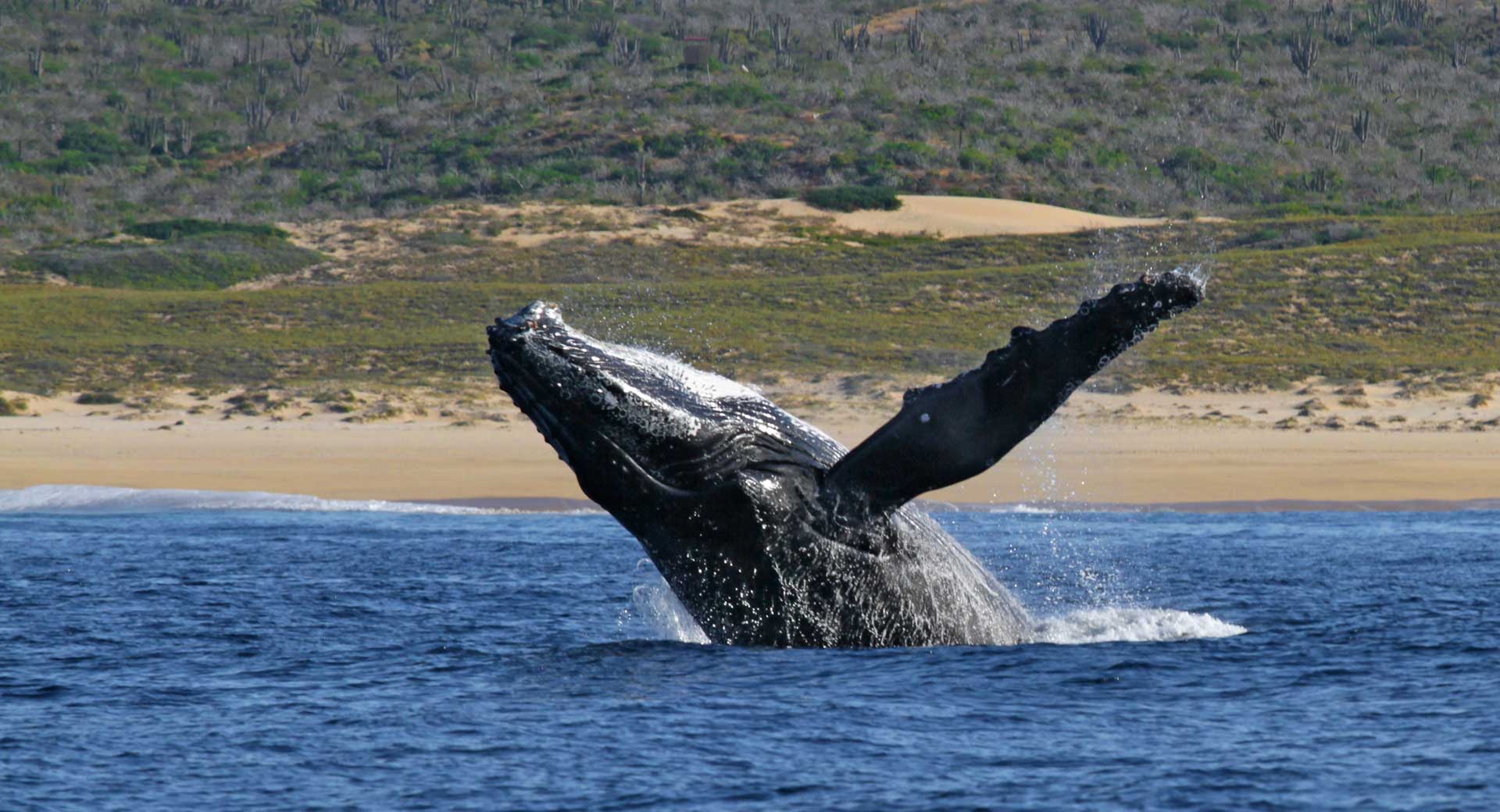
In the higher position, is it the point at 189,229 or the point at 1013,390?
the point at 1013,390

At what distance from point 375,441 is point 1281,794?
2353cm

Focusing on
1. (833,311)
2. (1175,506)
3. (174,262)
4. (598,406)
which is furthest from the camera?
(174,262)

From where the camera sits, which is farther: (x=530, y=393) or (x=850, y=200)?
(x=850, y=200)

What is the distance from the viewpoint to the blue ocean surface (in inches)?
354

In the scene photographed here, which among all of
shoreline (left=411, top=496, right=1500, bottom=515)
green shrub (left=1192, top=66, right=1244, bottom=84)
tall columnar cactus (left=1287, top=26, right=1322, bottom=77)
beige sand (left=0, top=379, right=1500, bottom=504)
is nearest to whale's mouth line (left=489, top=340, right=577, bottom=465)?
shoreline (left=411, top=496, right=1500, bottom=515)

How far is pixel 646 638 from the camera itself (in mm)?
12742

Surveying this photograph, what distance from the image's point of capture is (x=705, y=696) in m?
10.5

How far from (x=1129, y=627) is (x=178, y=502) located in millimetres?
15773

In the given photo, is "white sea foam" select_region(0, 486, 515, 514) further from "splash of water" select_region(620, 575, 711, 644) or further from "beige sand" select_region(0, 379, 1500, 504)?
"splash of water" select_region(620, 575, 711, 644)

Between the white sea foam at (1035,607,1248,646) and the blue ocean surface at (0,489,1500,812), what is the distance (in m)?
0.04

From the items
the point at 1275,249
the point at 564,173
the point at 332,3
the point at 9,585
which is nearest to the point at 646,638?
the point at 9,585

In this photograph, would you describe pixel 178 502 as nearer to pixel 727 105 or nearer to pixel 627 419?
pixel 627 419

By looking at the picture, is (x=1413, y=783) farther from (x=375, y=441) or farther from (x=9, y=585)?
(x=375, y=441)

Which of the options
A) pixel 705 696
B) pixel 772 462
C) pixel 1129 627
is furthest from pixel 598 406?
pixel 1129 627
